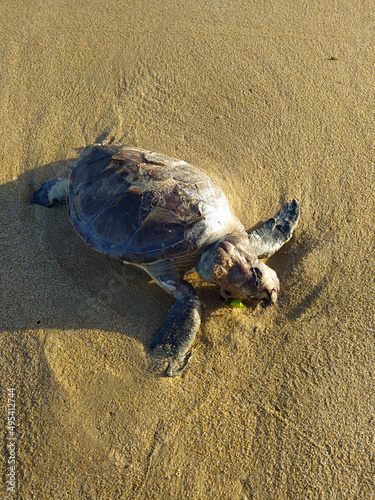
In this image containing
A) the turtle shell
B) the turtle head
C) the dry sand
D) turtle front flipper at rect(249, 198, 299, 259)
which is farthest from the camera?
turtle front flipper at rect(249, 198, 299, 259)

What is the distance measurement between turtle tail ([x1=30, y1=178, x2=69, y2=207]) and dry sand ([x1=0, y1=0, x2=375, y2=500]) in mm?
94

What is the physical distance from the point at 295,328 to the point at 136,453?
1582 millimetres

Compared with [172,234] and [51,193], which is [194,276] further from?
[51,193]

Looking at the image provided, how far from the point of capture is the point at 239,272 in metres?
2.68

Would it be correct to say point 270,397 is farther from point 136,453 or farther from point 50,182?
point 50,182

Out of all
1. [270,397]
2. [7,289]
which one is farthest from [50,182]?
[270,397]

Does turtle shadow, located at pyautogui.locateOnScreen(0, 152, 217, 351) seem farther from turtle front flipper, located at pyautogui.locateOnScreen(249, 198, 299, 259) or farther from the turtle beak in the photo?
turtle front flipper, located at pyautogui.locateOnScreen(249, 198, 299, 259)

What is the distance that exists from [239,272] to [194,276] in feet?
2.09

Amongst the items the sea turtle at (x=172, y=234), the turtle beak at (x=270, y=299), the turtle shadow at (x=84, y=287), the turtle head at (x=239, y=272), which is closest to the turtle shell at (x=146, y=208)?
the sea turtle at (x=172, y=234)

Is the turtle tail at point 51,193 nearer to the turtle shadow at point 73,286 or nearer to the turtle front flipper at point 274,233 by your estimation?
the turtle shadow at point 73,286

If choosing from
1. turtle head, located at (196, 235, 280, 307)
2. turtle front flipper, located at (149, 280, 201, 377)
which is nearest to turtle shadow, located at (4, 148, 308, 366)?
turtle front flipper, located at (149, 280, 201, 377)

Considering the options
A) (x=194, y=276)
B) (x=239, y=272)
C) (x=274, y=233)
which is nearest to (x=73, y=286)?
(x=194, y=276)

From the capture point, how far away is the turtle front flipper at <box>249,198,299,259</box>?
3.04 meters

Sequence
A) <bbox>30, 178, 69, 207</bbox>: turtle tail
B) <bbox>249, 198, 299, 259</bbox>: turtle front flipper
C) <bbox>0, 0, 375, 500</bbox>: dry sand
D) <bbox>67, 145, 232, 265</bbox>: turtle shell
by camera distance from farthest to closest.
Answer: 1. <bbox>30, 178, 69, 207</bbox>: turtle tail
2. <bbox>249, 198, 299, 259</bbox>: turtle front flipper
3. <bbox>67, 145, 232, 265</bbox>: turtle shell
4. <bbox>0, 0, 375, 500</bbox>: dry sand
